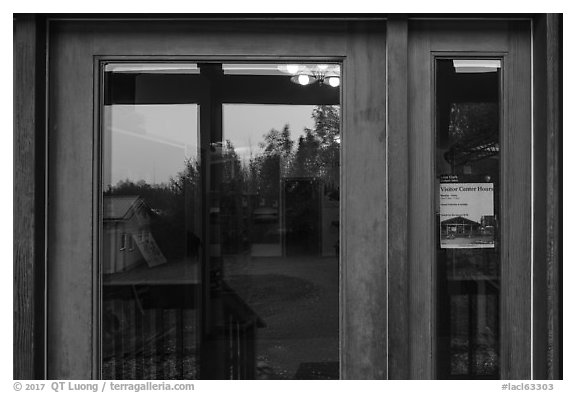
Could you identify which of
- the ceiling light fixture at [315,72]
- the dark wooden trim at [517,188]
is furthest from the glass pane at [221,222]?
the dark wooden trim at [517,188]

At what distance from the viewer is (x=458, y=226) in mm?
1580

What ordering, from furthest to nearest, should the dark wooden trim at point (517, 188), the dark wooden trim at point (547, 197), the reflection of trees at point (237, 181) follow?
the reflection of trees at point (237, 181) → the dark wooden trim at point (517, 188) → the dark wooden trim at point (547, 197)

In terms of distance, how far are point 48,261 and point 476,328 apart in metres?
1.61

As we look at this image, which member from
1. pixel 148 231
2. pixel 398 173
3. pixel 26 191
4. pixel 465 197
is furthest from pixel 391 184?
pixel 26 191

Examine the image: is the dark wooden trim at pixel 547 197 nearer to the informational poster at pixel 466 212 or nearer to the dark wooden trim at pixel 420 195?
the informational poster at pixel 466 212

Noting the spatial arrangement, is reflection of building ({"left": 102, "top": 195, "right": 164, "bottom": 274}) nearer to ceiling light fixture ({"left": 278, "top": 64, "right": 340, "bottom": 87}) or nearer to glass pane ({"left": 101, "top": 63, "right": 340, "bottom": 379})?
glass pane ({"left": 101, "top": 63, "right": 340, "bottom": 379})

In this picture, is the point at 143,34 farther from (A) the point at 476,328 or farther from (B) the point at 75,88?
(A) the point at 476,328

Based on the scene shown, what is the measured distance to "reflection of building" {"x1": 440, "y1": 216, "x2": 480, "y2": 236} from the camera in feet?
5.17

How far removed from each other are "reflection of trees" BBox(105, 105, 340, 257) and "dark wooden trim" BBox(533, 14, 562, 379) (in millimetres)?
752

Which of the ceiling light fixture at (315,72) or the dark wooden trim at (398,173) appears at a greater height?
the ceiling light fixture at (315,72)

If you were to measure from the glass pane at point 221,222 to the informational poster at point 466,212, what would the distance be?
1.33ft

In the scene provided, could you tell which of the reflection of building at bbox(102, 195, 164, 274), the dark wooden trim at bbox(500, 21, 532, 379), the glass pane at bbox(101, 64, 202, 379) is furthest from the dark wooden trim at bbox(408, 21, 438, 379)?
the reflection of building at bbox(102, 195, 164, 274)

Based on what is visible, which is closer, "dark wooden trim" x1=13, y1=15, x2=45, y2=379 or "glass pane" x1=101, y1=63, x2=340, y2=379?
"dark wooden trim" x1=13, y1=15, x2=45, y2=379

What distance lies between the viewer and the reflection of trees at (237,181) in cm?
167
